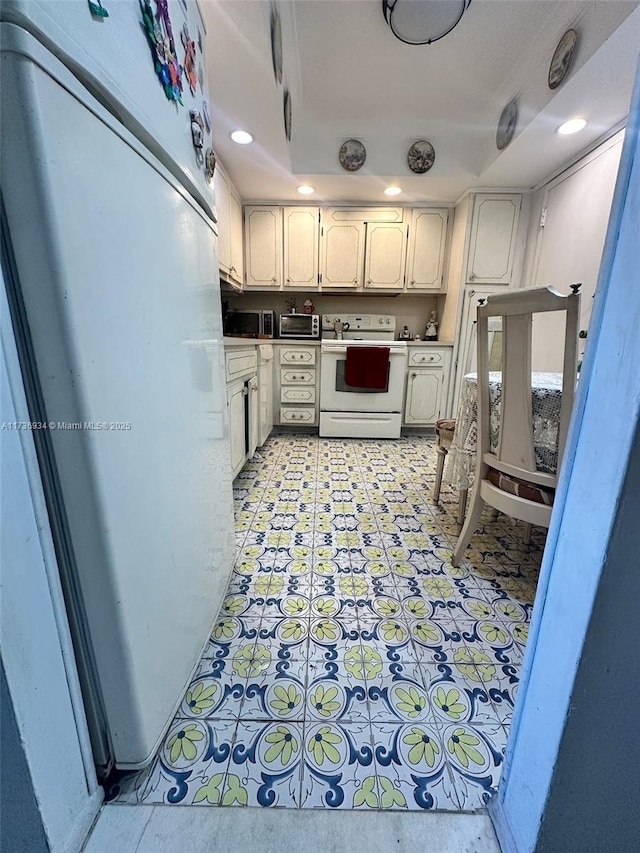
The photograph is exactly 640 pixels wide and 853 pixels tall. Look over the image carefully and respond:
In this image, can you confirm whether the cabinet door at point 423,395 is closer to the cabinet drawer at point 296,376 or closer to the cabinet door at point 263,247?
the cabinet drawer at point 296,376

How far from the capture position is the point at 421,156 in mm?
2656

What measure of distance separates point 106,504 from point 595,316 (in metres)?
0.77

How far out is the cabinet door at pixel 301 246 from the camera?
3178 mm

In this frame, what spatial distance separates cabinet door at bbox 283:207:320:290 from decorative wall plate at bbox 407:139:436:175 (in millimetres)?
891

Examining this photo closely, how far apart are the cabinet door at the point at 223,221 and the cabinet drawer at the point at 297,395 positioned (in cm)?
109

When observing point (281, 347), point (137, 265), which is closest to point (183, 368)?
point (137, 265)

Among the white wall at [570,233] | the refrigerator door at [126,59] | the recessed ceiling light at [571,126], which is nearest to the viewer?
the refrigerator door at [126,59]

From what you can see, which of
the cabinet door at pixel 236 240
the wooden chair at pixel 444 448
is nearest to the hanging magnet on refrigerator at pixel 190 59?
the wooden chair at pixel 444 448

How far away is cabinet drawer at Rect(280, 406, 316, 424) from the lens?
10.5 ft

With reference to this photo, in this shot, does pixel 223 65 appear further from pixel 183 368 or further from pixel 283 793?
pixel 283 793

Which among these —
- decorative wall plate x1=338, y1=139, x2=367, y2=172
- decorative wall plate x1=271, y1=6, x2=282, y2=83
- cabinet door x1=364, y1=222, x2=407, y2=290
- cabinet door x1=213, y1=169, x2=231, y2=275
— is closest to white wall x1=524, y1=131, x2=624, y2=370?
cabinet door x1=364, y1=222, x2=407, y2=290

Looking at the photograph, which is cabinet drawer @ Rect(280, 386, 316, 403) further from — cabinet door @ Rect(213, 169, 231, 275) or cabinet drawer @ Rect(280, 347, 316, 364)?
cabinet door @ Rect(213, 169, 231, 275)

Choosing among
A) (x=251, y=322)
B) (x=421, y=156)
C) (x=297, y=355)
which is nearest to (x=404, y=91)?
(x=421, y=156)

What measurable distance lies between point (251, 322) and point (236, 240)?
720 mm
